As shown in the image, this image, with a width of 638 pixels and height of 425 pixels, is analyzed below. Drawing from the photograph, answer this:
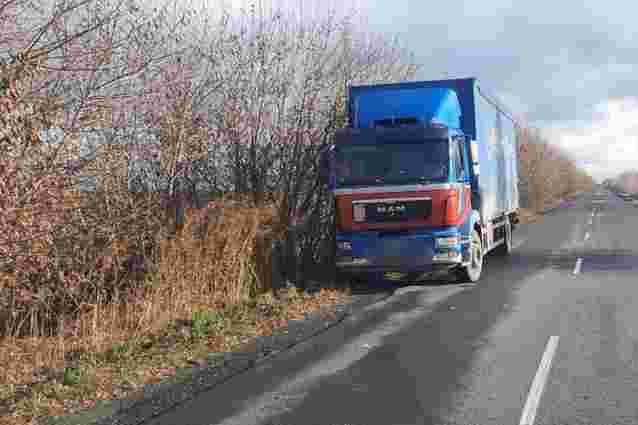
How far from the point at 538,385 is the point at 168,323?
5302mm

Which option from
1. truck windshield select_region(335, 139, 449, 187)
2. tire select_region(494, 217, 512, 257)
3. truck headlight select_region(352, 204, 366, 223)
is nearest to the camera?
truck windshield select_region(335, 139, 449, 187)

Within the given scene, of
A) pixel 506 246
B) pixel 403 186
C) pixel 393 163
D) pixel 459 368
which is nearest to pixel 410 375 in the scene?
pixel 459 368

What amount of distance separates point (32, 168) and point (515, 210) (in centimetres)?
1661

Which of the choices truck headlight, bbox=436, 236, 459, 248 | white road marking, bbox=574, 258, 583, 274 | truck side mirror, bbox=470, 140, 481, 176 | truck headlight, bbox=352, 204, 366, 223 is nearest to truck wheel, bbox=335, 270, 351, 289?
truck headlight, bbox=352, 204, 366, 223

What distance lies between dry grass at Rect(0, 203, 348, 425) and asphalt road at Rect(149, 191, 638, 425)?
1.02 metres

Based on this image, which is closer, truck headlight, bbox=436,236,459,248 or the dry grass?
the dry grass

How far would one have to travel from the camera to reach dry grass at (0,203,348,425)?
676cm

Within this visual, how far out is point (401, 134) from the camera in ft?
39.7

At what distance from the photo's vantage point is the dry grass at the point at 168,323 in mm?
6762

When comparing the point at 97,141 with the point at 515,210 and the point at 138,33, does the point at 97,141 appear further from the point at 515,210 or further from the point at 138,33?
the point at 515,210

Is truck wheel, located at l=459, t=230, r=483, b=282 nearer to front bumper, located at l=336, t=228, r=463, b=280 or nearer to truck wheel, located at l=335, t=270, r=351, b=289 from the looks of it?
front bumper, located at l=336, t=228, r=463, b=280

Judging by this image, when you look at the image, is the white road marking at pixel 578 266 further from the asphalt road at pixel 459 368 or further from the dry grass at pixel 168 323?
Result: the dry grass at pixel 168 323

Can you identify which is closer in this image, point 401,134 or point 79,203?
point 79,203

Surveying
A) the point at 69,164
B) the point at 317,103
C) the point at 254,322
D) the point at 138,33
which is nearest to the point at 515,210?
the point at 317,103
